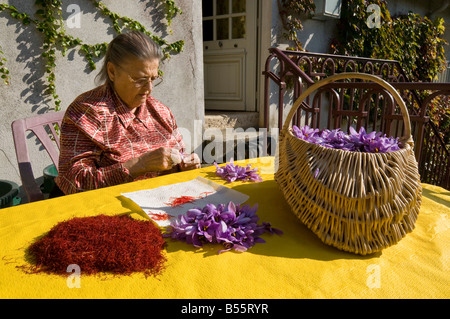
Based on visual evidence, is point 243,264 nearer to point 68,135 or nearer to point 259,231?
point 259,231

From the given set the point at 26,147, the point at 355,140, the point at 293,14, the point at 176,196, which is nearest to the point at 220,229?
the point at 176,196

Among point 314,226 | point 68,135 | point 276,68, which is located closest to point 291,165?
point 314,226

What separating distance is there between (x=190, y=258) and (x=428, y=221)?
2.36 feet

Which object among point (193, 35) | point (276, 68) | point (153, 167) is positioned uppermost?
point (193, 35)

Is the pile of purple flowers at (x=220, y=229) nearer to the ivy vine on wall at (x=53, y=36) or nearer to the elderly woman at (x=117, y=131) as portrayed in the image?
the elderly woman at (x=117, y=131)

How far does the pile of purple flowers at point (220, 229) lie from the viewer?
0.78 m

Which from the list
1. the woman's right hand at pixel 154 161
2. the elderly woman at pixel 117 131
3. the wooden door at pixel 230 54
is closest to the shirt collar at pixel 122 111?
the elderly woman at pixel 117 131

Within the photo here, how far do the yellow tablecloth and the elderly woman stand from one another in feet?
1.78

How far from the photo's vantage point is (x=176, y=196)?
1129 millimetres

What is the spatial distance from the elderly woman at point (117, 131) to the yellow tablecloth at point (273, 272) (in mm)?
544

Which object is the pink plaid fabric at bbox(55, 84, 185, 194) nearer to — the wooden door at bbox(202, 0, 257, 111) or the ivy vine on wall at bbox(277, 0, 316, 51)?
the wooden door at bbox(202, 0, 257, 111)

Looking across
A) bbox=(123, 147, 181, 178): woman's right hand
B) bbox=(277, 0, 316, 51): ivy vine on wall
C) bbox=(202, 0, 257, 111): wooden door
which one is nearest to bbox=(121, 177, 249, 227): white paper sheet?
bbox=(123, 147, 181, 178): woman's right hand

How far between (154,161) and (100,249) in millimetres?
802

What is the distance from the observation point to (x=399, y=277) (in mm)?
674
